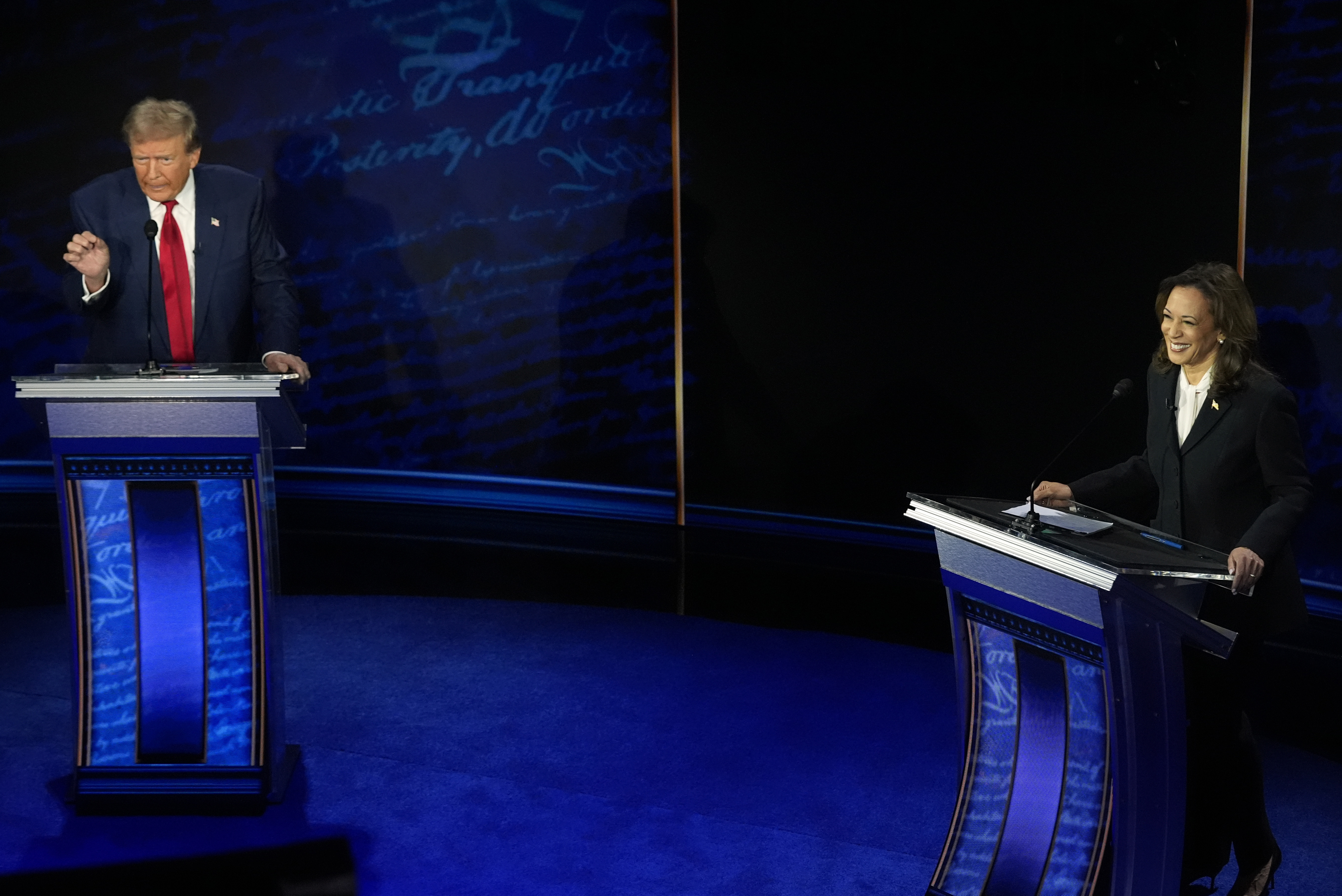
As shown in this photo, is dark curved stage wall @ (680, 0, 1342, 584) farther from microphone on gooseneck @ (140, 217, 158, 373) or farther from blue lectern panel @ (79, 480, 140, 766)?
blue lectern panel @ (79, 480, 140, 766)

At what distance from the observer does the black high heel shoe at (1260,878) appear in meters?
2.55

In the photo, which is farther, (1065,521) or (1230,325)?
(1230,325)

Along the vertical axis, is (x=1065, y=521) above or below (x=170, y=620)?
above

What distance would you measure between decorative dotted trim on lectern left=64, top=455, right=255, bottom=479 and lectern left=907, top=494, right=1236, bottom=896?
149cm

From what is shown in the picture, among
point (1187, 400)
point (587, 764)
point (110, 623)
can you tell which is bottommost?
point (587, 764)

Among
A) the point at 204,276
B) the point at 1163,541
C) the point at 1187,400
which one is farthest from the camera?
the point at 204,276

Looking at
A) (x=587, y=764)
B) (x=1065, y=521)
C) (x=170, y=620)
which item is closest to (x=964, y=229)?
(x=587, y=764)

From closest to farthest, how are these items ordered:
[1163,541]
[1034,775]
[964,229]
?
[1163,541] → [1034,775] → [964,229]

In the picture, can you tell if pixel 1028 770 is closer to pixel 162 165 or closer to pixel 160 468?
pixel 160 468

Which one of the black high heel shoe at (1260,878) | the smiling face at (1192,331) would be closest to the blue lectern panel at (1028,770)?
the black high heel shoe at (1260,878)

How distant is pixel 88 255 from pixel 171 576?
2.43 feet

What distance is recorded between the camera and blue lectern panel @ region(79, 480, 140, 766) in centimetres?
293

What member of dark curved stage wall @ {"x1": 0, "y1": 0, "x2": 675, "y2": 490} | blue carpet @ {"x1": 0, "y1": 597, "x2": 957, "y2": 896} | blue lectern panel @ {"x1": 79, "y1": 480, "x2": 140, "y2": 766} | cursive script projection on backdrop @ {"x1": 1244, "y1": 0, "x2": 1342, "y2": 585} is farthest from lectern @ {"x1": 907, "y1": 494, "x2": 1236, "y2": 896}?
dark curved stage wall @ {"x1": 0, "y1": 0, "x2": 675, "y2": 490}

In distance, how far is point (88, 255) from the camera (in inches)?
117
